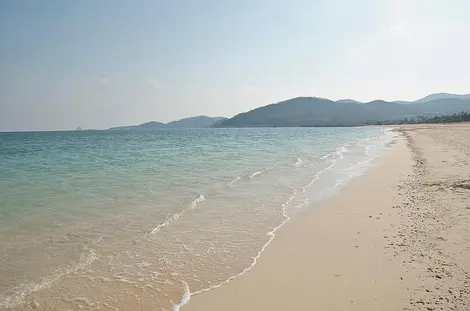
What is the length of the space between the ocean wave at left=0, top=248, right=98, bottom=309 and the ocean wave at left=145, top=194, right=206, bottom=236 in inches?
74.2

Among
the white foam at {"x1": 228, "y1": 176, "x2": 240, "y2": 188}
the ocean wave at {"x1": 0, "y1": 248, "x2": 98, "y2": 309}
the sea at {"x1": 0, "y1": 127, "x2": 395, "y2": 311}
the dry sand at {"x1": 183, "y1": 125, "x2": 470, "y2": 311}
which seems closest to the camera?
the dry sand at {"x1": 183, "y1": 125, "x2": 470, "y2": 311}

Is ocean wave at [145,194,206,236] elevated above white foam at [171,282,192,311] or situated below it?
above

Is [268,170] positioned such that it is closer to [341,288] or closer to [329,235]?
[329,235]

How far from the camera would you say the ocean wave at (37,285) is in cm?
535

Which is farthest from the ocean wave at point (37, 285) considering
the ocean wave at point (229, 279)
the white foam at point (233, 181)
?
the white foam at point (233, 181)

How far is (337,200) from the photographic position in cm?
1246

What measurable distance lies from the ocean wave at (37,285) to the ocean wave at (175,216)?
1883mm

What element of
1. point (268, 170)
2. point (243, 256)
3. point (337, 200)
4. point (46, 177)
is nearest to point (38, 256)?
point (243, 256)

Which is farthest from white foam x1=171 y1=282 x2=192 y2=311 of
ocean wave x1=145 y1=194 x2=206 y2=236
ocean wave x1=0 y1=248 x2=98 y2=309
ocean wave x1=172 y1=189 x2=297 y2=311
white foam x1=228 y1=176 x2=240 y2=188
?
white foam x1=228 y1=176 x2=240 y2=188

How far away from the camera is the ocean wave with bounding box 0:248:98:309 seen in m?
5.35

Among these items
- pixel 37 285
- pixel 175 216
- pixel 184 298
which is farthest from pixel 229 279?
pixel 175 216

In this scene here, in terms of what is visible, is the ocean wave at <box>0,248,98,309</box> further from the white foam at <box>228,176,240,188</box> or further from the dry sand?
the white foam at <box>228,176,240,188</box>

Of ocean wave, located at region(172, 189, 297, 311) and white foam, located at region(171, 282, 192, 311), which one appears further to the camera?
ocean wave, located at region(172, 189, 297, 311)

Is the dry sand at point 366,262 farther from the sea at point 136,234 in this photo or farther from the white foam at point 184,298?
the sea at point 136,234
